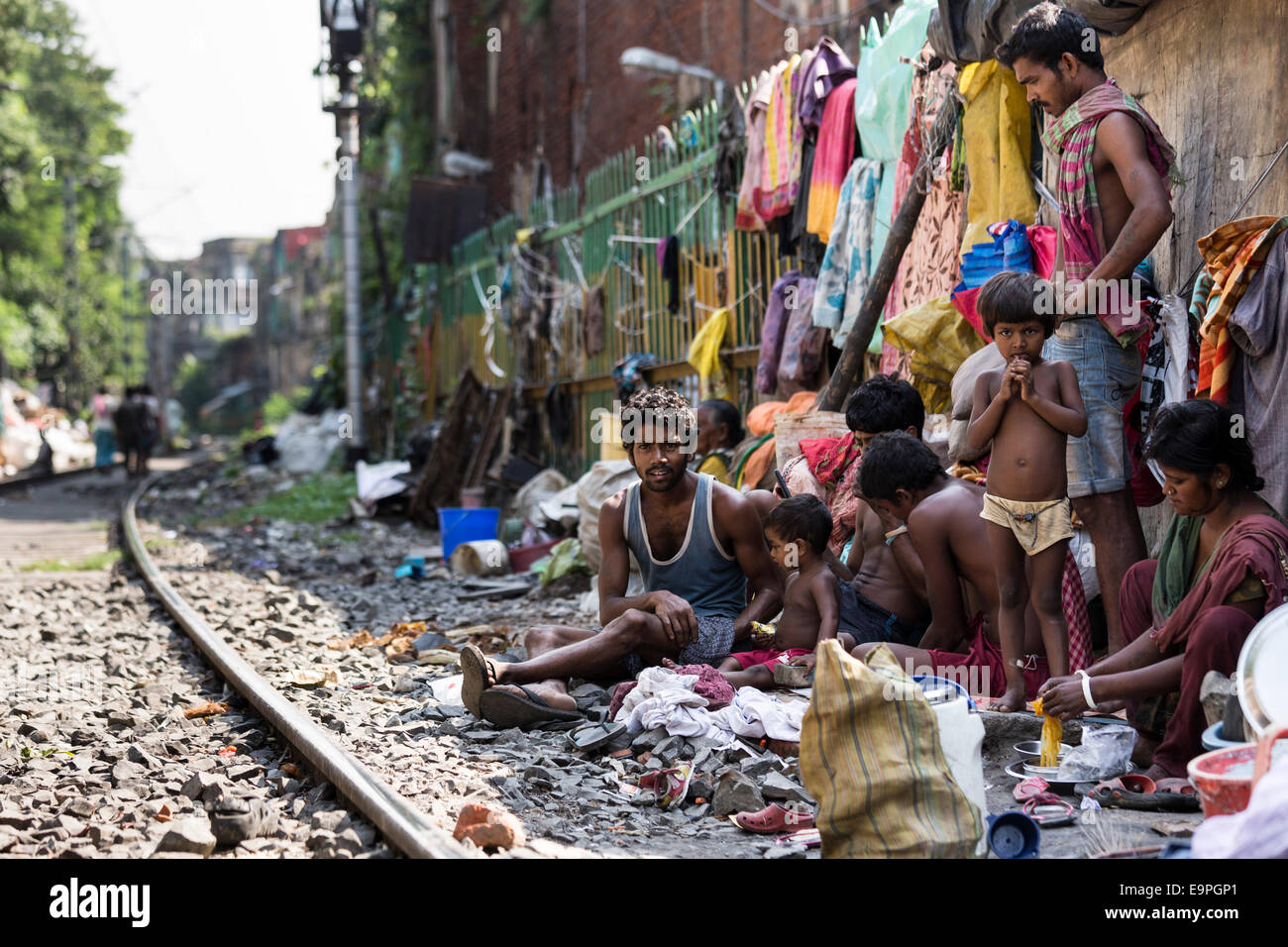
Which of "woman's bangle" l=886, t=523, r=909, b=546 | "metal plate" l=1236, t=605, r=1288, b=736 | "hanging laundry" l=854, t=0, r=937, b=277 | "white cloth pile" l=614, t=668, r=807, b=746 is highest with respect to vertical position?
"hanging laundry" l=854, t=0, r=937, b=277

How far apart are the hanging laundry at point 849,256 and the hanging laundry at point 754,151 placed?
1.00 m

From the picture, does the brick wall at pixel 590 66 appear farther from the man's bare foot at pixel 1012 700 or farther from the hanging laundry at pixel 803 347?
the man's bare foot at pixel 1012 700

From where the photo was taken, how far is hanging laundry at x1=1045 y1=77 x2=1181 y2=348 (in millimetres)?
4617

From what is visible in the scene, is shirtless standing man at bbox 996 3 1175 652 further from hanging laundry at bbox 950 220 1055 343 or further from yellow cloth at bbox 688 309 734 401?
yellow cloth at bbox 688 309 734 401

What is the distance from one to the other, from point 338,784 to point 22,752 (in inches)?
63.5

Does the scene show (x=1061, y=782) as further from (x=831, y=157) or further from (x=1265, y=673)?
(x=831, y=157)

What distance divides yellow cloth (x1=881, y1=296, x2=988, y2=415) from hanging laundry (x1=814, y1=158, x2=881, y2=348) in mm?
969

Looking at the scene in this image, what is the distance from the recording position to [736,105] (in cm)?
877

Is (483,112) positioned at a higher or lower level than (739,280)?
higher

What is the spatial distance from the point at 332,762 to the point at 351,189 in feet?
52.5

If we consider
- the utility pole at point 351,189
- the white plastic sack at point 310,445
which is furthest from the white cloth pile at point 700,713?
the white plastic sack at point 310,445

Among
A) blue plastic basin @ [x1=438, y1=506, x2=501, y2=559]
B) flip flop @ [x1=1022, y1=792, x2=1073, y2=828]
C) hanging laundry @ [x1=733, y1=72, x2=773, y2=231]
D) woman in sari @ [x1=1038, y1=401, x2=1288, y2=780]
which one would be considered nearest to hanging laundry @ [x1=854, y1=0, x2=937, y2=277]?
hanging laundry @ [x1=733, y1=72, x2=773, y2=231]

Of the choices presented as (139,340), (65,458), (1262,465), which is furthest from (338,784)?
(139,340)
